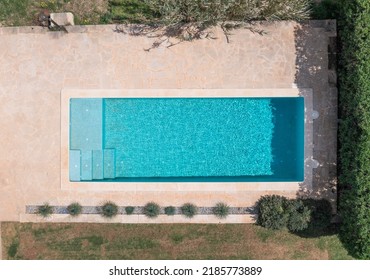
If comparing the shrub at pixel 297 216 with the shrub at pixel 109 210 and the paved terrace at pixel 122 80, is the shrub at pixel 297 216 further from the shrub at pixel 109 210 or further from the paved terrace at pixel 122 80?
the shrub at pixel 109 210

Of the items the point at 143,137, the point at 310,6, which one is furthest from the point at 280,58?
the point at 143,137

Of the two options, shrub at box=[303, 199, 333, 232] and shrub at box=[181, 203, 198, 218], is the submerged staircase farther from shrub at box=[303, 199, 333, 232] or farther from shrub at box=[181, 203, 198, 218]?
shrub at box=[303, 199, 333, 232]

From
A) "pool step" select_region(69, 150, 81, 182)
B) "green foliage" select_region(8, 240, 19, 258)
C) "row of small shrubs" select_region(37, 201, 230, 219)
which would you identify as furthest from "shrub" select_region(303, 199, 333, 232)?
"green foliage" select_region(8, 240, 19, 258)

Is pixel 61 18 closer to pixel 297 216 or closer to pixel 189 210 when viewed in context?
pixel 189 210

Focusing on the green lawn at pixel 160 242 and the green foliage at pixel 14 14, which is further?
the green foliage at pixel 14 14

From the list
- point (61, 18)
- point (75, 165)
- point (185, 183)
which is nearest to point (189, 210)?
point (185, 183)

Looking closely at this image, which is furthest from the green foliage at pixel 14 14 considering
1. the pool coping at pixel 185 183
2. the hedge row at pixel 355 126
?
the hedge row at pixel 355 126
